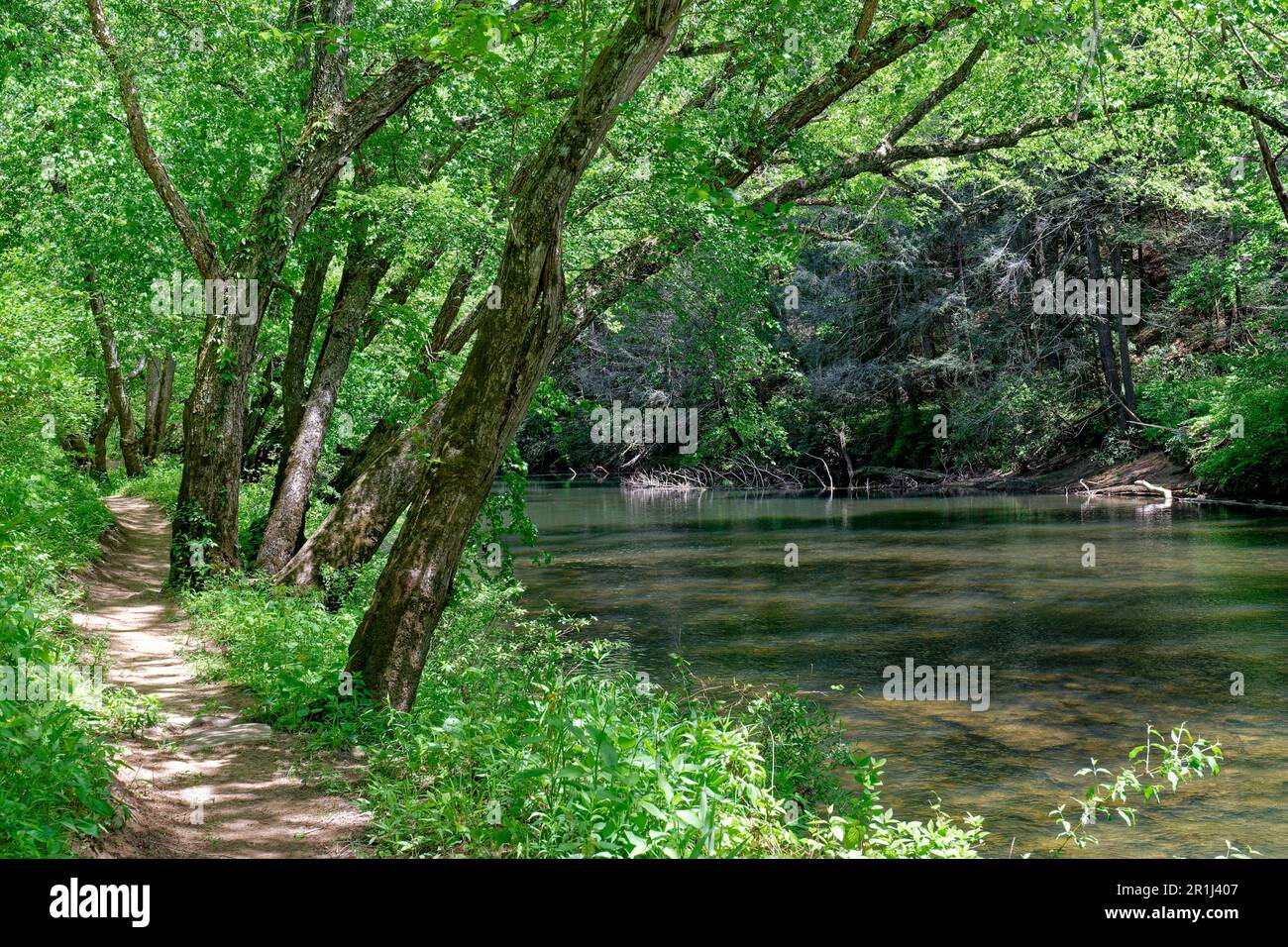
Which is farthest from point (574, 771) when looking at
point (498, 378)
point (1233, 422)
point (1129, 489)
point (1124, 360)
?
point (1124, 360)

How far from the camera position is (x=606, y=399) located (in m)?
48.7

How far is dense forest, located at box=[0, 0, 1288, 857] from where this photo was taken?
553 cm

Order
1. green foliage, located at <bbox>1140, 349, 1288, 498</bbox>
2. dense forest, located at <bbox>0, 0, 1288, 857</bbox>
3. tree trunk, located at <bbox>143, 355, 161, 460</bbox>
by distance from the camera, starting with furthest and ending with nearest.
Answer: tree trunk, located at <bbox>143, 355, 161, 460</bbox> < green foliage, located at <bbox>1140, 349, 1288, 498</bbox> < dense forest, located at <bbox>0, 0, 1288, 857</bbox>

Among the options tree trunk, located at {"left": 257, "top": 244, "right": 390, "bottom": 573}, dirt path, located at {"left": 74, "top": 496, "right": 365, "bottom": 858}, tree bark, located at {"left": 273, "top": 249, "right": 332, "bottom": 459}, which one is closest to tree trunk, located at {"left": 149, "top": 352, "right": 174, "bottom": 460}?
Answer: tree bark, located at {"left": 273, "top": 249, "right": 332, "bottom": 459}

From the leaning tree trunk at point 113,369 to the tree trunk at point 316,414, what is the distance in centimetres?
436

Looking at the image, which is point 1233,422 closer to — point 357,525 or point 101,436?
point 357,525

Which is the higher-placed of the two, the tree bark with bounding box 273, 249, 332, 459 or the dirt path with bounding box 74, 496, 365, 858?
the tree bark with bounding box 273, 249, 332, 459

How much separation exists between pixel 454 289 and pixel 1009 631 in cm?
904

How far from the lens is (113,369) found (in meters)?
24.6

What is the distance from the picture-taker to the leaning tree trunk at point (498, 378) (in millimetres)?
5996

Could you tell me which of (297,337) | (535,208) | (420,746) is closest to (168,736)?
(420,746)

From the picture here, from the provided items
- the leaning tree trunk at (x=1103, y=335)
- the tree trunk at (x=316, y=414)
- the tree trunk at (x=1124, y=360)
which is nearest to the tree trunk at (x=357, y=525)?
the tree trunk at (x=316, y=414)

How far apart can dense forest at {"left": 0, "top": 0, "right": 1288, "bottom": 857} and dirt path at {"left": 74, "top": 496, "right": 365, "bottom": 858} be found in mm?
164

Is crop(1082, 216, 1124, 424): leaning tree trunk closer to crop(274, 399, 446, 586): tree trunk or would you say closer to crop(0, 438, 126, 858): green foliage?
crop(274, 399, 446, 586): tree trunk
